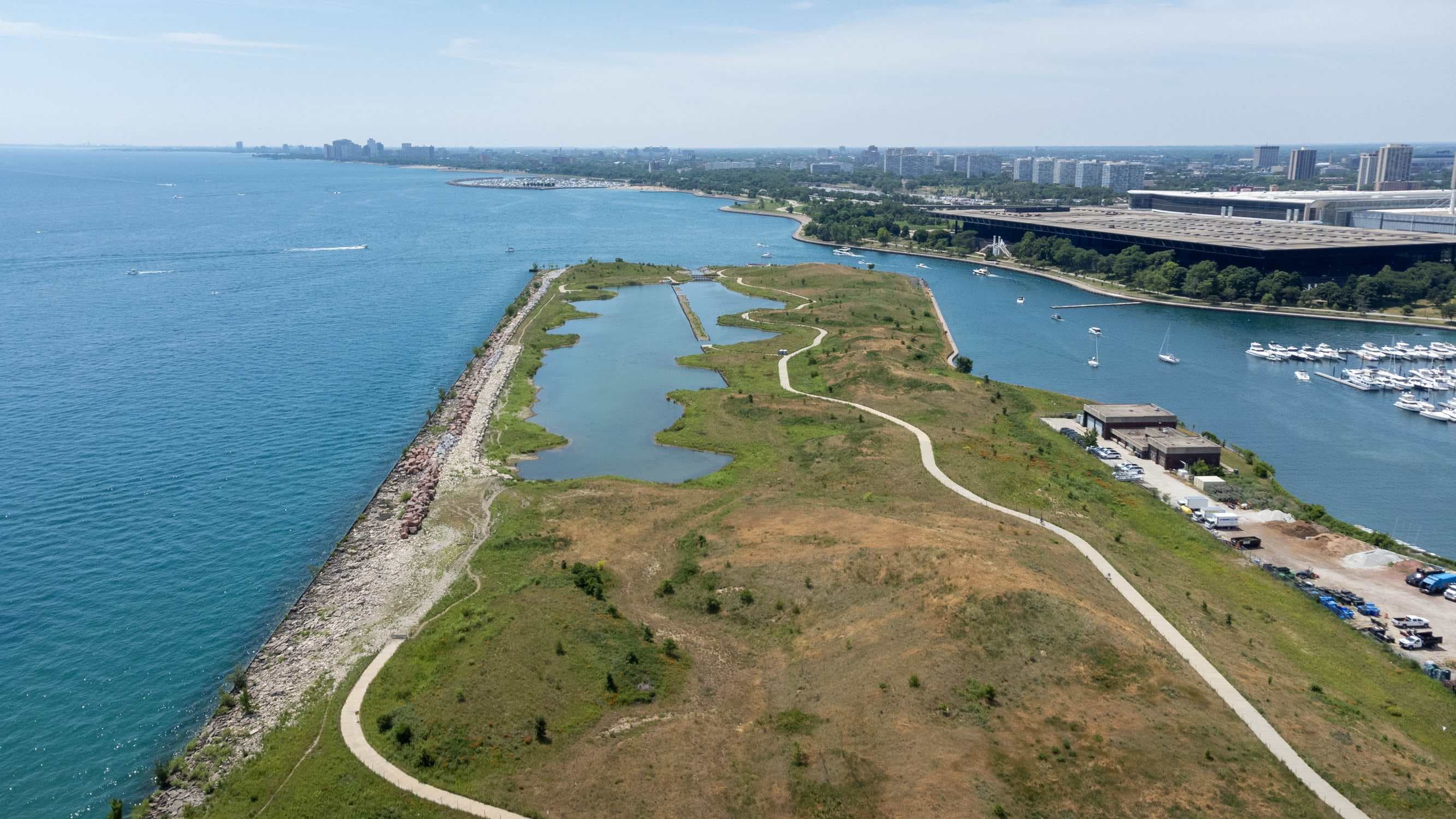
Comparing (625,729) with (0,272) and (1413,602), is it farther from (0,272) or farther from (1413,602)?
(0,272)

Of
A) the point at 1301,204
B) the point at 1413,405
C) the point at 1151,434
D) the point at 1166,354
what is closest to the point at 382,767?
the point at 1151,434

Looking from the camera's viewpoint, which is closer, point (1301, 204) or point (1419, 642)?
point (1419, 642)

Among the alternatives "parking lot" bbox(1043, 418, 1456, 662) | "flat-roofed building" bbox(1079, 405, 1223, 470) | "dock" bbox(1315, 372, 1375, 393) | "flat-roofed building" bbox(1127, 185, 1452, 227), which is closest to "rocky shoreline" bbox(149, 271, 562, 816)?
"parking lot" bbox(1043, 418, 1456, 662)

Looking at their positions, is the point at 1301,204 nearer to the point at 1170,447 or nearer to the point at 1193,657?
the point at 1170,447

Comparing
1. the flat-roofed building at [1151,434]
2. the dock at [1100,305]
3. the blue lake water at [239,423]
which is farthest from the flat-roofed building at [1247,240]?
the flat-roofed building at [1151,434]

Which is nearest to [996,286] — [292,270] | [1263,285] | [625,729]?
[1263,285]

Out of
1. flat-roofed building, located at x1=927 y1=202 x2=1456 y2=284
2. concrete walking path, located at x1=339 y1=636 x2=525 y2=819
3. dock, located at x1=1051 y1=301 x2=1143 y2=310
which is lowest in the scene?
concrete walking path, located at x1=339 y1=636 x2=525 y2=819

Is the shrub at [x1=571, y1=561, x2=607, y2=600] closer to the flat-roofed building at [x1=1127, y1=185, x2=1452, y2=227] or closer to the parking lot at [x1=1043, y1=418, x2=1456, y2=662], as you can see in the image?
the parking lot at [x1=1043, y1=418, x2=1456, y2=662]
